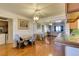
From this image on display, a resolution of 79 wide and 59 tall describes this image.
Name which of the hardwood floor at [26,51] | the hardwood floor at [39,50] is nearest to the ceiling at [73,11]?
the hardwood floor at [39,50]

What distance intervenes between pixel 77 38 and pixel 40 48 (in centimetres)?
68

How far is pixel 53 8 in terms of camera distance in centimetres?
218

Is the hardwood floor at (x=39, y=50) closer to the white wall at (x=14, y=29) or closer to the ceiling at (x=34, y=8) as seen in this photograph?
the white wall at (x=14, y=29)

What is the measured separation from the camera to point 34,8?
2.19 m

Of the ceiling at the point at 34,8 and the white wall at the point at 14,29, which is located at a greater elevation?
the ceiling at the point at 34,8

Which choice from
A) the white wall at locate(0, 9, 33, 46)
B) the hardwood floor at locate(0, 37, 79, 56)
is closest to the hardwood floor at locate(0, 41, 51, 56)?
the hardwood floor at locate(0, 37, 79, 56)

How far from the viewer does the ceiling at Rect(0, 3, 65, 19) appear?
7.09 feet

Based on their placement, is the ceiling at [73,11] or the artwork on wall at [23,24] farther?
the artwork on wall at [23,24]

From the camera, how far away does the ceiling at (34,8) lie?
7.09 ft

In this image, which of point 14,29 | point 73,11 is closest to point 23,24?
point 14,29

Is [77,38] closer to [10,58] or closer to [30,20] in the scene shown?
[30,20]

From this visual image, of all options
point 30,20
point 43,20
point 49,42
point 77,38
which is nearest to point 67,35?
point 77,38

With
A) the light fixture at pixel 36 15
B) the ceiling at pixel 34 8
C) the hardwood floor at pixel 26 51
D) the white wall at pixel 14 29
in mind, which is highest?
the ceiling at pixel 34 8

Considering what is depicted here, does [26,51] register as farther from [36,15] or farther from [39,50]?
[36,15]
